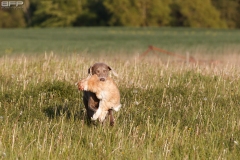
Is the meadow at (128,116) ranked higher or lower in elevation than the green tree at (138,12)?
higher

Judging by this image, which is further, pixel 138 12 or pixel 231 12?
pixel 231 12

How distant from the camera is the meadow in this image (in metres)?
6.05

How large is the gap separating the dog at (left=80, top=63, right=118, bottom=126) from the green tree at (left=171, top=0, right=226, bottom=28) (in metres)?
92.5

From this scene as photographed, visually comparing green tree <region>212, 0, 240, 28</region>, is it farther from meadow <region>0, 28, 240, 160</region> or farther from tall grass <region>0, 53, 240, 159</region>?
meadow <region>0, 28, 240, 160</region>

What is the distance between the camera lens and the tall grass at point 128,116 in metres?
6.05

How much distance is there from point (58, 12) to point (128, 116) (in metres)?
98.3

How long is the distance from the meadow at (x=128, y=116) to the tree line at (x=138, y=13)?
85629 millimetres

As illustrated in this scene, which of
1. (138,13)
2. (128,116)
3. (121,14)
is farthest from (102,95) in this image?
(138,13)

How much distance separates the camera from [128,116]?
8062 mm

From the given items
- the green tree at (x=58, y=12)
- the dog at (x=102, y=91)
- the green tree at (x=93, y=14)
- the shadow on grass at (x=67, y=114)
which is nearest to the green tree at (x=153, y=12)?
the green tree at (x=93, y=14)

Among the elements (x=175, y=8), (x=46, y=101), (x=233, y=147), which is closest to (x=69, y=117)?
(x=46, y=101)

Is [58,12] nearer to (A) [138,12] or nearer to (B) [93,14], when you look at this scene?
(B) [93,14]

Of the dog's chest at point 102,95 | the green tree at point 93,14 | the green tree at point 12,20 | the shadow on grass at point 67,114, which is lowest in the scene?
the green tree at point 12,20

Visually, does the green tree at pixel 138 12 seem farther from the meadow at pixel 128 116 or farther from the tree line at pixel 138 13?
the meadow at pixel 128 116
